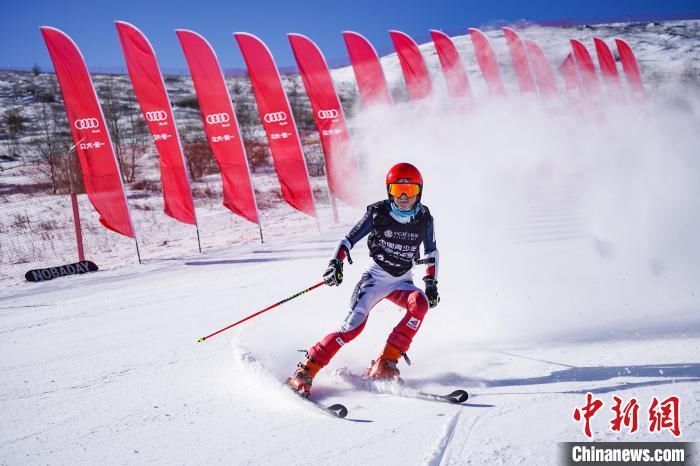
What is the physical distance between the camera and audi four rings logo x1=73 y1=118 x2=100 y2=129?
1103 centimetres

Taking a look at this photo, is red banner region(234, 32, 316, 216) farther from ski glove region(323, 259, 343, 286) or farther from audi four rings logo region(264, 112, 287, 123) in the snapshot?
ski glove region(323, 259, 343, 286)

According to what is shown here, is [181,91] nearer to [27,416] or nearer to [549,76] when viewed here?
[549,76]

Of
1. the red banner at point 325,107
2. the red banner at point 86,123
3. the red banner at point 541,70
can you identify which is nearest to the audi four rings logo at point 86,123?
the red banner at point 86,123

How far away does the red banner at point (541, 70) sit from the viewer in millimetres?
19562

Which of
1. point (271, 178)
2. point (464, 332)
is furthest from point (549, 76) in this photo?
point (464, 332)

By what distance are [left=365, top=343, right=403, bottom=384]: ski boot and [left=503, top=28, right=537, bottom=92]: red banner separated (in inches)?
684

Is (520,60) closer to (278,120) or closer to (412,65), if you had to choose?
(412,65)

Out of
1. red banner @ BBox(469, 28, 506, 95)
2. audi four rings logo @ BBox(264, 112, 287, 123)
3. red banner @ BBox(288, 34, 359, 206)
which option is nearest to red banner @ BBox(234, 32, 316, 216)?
audi four rings logo @ BBox(264, 112, 287, 123)

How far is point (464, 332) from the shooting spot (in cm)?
511

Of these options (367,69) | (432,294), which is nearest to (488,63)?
(367,69)

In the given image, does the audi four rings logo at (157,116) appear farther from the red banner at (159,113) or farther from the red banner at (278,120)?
the red banner at (278,120)

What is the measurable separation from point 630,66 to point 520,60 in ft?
21.2

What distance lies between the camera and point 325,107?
14.4 m

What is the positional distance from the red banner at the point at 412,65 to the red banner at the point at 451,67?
85 centimetres
